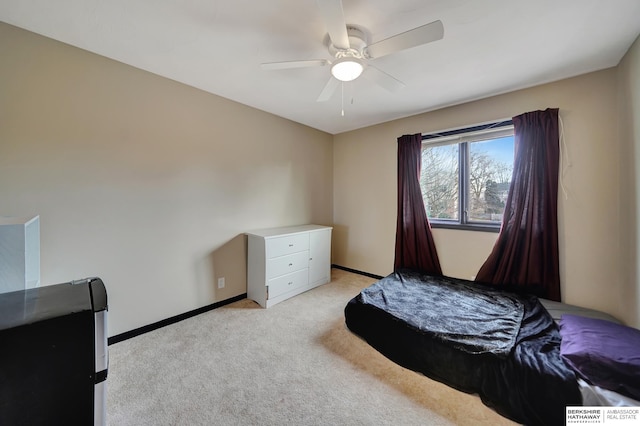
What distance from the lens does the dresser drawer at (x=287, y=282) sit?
2.79 metres

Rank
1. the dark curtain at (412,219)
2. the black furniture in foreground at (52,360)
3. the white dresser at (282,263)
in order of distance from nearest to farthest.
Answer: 1. the black furniture in foreground at (52,360)
2. the white dresser at (282,263)
3. the dark curtain at (412,219)

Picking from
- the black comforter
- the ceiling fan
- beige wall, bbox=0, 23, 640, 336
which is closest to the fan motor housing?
the ceiling fan

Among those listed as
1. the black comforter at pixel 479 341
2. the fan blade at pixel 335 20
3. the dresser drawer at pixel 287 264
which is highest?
the fan blade at pixel 335 20

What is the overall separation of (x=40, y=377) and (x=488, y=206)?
354 centimetres

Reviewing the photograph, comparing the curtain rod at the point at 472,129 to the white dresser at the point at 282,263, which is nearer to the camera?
the curtain rod at the point at 472,129

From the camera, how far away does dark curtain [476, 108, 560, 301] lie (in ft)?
7.47

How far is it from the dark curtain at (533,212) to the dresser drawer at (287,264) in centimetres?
223

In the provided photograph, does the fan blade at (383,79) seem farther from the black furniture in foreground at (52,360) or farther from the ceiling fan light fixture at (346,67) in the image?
the black furniture in foreground at (52,360)

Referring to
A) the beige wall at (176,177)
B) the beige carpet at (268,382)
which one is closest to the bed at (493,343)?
the beige carpet at (268,382)

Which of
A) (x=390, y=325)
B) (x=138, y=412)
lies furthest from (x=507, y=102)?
(x=138, y=412)

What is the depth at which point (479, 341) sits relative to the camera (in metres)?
1.65

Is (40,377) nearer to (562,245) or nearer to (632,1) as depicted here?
(632,1)

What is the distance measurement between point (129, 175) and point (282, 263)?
1.73 metres

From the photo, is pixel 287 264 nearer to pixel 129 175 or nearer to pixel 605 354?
pixel 129 175
